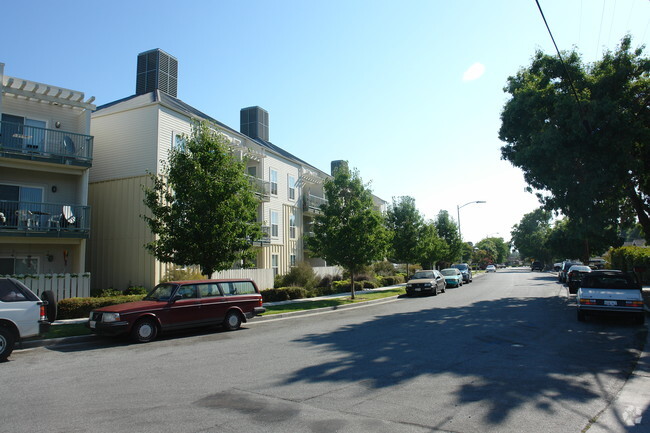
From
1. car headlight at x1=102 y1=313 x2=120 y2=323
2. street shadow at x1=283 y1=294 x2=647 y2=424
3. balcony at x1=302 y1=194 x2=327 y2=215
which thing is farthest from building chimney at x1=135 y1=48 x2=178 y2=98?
street shadow at x1=283 y1=294 x2=647 y2=424

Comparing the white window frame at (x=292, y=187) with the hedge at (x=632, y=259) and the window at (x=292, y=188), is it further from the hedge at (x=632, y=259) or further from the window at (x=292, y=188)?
the hedge at (x=632, y=259)

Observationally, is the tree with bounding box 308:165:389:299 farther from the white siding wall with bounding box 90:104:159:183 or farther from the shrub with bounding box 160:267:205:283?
the white siding wall with bounding box 90:104:159:183

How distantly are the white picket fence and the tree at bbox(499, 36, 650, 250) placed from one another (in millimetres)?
20546

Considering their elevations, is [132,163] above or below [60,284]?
above

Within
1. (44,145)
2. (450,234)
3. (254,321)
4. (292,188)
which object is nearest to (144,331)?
(254,321)

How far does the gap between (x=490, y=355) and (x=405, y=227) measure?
2907cm

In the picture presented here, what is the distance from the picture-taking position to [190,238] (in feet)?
48.8

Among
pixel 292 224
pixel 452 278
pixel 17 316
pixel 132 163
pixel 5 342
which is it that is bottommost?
pixel 5 342

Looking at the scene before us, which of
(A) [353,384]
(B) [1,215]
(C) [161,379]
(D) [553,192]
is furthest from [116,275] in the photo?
(D) [553,192]

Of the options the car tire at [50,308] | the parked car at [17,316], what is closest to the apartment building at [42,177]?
the car tire at [50,308]

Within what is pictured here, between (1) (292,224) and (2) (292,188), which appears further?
(2) (292,188)

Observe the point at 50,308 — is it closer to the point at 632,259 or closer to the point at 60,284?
the point at 60,284

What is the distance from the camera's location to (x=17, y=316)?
894cm

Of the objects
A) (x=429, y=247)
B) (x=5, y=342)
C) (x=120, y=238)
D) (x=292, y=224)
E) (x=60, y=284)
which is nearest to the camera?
(x=5, y=342)
